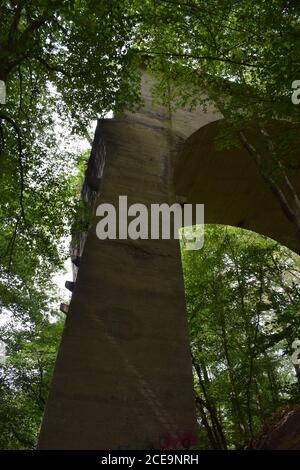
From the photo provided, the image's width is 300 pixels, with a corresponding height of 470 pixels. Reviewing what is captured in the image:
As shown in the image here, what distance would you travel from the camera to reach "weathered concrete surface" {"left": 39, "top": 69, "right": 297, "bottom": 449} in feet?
14.8

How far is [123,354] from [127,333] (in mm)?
295

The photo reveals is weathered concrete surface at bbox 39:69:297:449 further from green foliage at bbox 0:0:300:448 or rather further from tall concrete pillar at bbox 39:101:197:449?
Result: green foliage at bbox 0:0:300:448

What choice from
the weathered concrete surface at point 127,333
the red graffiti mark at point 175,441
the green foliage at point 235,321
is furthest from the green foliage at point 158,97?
the red graffiti mark at point 175,441

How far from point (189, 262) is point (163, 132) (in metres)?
4.32

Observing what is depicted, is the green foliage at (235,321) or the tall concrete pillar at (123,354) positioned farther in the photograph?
the green foliage at (235,321)

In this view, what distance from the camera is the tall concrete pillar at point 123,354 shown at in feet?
14.7

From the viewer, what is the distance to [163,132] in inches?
340

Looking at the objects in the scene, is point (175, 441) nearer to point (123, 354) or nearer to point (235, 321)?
point (123, 354)

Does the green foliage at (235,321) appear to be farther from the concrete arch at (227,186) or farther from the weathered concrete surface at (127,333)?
the weathered concrete surface at (127,333)

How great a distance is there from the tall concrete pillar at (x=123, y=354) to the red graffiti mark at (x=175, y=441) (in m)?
0.01

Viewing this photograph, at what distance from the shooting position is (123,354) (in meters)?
5.11

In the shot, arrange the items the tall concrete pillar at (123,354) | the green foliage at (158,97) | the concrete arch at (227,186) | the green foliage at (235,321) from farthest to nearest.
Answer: the concrete arch at (227,186), the green foliage at (235,321), the green foliage at (158,97), the tall concrete pillar at (123,354)

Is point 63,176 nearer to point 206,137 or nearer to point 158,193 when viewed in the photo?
point 158,193

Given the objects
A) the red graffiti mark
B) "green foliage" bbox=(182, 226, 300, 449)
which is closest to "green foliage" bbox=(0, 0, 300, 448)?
"green foliage" bbox=(182, 226, 300, 449)
